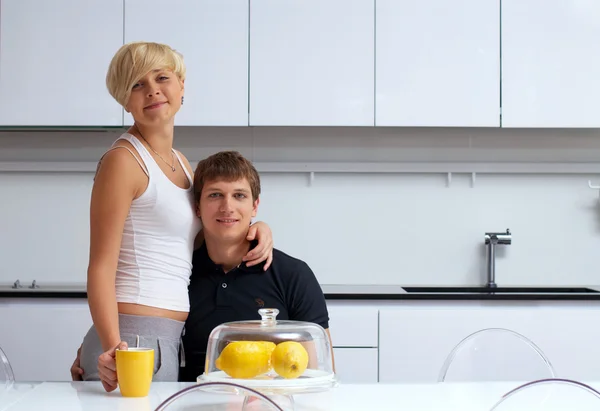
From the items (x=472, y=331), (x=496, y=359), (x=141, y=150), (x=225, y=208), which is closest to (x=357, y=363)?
(x=472, y=331)

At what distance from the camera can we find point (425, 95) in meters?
3.16

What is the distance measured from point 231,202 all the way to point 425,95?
148cm

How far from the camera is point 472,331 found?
113 inches

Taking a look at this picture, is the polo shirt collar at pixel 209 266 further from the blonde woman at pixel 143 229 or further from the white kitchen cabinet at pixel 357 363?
the white kitchen cabinet at pixel 357 363

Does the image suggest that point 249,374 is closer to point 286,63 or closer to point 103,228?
point 103,228

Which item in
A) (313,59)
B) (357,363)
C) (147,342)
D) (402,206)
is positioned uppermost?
(313,59)

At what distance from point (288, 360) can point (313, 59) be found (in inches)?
79.3

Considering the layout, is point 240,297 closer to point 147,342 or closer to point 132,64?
point 147,342

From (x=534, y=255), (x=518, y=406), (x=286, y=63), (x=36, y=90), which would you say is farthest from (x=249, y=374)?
(x=534, y=255)

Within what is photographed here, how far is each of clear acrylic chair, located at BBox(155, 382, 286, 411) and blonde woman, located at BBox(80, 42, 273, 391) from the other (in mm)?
402

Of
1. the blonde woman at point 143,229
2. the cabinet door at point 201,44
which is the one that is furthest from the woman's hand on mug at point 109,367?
the cabinet door at point 201,44

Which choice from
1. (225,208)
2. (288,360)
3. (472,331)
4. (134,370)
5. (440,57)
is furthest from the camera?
(440,57)

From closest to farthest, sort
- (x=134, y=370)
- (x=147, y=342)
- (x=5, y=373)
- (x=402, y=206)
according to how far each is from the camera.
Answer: (x=134, y=370) < (x=5, y=373) < (x=147, y=342) < (x=402, y=206)

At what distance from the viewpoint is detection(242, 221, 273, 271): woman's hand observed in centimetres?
193
